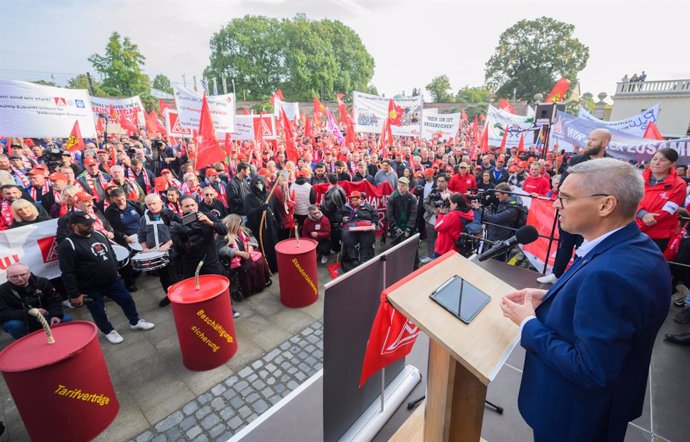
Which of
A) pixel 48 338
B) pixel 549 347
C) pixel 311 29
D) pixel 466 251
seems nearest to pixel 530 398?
pixel 549 347

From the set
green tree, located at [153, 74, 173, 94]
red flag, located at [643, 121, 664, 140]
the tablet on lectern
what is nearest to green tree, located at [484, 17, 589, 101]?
red flag, located at [643, 121, 664, 140]

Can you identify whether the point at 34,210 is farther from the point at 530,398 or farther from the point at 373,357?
the point at 530,398

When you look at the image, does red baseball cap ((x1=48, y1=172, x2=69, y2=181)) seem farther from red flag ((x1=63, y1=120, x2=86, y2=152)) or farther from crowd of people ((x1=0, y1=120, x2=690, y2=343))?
red flag ((x1=63, y1=120, x2=86, y2=152))

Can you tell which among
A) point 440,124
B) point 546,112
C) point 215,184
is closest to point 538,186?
point 440,124

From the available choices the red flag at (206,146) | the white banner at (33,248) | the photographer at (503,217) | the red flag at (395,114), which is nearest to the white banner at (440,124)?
the red flag at (395,114)

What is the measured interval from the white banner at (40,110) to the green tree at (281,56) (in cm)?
4839

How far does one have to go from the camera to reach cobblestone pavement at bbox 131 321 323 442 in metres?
3.29

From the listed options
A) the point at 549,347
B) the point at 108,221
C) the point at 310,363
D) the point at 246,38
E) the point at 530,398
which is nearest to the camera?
the point at 549,347

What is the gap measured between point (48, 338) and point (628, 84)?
34.9 m

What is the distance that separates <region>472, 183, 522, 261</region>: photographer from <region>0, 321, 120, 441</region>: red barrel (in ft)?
19.2

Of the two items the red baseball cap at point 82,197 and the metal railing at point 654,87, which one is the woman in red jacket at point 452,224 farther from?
the metal railing at point 654,87

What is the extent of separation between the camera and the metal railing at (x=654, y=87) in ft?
74.6

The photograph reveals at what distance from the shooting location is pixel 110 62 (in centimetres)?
3706

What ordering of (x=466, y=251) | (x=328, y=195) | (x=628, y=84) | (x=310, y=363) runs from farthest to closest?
(x=628, y=84)
(x=328, y=195)
(x=466, y=251)
(x=310, y=363)
